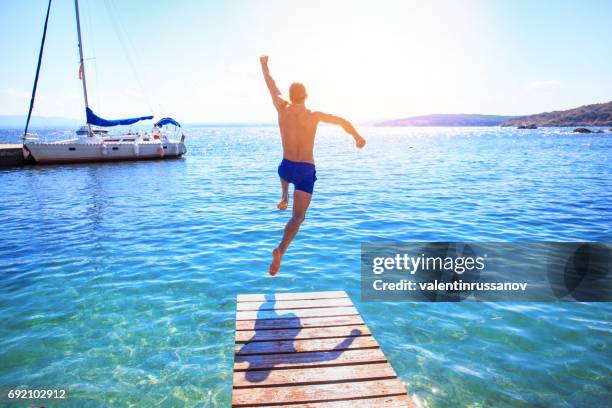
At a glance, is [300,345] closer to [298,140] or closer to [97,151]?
[298,140]

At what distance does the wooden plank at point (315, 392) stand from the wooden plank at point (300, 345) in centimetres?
65

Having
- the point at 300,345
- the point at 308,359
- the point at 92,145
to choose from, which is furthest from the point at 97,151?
the point at 308,359

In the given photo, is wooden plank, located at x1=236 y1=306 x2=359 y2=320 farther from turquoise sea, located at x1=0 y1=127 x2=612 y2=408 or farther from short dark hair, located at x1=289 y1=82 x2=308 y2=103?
short dark hair, located at x1=289 y1=82 x2=308 y2=103

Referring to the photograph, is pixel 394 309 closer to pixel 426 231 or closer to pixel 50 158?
pixel 426 231

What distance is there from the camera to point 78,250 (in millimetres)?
11117

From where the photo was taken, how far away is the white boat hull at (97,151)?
115 ft

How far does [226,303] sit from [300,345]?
366 cm

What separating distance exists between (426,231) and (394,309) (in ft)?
18.0

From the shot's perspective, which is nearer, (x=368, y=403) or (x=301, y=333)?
(x=368, y=403)

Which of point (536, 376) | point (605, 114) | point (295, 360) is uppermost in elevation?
point (605, 114)

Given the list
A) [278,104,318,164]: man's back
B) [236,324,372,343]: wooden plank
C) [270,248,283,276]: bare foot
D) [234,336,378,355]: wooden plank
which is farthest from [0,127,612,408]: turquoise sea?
[278,104,318,164]: man's back

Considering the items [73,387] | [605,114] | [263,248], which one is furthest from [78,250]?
[605,114]

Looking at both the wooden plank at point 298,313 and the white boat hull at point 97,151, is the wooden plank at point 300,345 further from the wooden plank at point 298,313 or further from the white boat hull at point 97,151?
the white boat hull at point 97,151

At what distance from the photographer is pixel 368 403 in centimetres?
357
